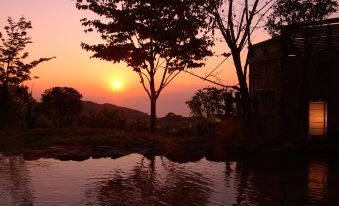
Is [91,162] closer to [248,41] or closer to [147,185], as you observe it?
[147,185]

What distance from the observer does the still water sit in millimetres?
10672

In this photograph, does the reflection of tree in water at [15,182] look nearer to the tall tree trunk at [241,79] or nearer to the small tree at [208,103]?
the tall tree trunk at [241,79]

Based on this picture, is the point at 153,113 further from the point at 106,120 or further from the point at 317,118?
the point at 317,118

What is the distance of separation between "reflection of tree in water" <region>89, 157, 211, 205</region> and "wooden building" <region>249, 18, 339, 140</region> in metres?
9.77

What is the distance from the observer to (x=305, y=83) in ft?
74.8

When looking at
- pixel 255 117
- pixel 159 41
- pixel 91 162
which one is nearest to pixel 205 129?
pixel 255 117

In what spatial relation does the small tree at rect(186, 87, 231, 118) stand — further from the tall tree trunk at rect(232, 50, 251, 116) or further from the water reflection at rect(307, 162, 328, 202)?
the water reflection at rect(307, 162, 328, 202)

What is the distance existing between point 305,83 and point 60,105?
21.6 metres

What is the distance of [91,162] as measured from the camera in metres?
16.7

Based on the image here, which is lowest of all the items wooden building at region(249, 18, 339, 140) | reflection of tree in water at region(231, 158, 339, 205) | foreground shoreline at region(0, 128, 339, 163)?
reflection of tree in water at region(231, 158, 339, 205)

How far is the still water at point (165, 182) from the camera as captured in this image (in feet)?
35.0

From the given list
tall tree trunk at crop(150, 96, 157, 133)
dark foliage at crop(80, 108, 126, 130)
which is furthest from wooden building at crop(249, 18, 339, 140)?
dark foliage at crop(80, 108, 126, 130)

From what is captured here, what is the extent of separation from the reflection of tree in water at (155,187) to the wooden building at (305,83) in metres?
9.77

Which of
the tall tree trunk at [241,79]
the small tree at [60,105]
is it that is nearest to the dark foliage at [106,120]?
the small tree at [60,105]
